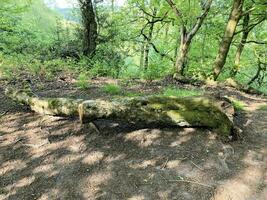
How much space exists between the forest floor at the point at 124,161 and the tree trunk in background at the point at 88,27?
7.57 m

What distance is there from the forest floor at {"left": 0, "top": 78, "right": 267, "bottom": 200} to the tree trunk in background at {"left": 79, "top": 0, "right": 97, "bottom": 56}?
7.57 meters

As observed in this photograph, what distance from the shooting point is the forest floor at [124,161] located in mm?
3973

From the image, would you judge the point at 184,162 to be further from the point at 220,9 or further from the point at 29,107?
the point at 220,9

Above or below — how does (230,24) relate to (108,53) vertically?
above

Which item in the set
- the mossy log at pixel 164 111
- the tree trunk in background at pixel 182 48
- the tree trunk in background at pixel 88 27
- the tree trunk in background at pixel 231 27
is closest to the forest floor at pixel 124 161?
the mossy log at pixel 164 111

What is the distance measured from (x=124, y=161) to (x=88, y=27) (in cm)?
955

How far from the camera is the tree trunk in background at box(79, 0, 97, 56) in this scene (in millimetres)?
12578

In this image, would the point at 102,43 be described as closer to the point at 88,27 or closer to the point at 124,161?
the point at 88,27

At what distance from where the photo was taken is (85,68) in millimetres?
11562

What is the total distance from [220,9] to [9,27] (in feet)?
39.2

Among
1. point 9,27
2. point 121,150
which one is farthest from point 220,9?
point 121,150

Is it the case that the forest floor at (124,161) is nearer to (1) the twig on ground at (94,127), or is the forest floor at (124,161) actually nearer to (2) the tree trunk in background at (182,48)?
(1) the twig on ground at (94,127)

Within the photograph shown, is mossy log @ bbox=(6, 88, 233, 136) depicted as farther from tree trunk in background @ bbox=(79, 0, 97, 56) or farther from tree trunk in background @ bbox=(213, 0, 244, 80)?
tree trunk in background @ bbox=(79, 0, 97, 56)

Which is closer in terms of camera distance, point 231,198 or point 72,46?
point 231,198
